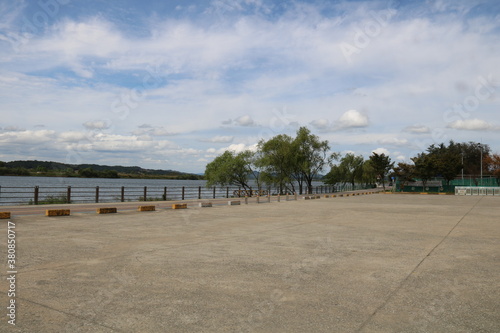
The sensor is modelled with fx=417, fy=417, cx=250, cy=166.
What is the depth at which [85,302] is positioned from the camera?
524 centimetres

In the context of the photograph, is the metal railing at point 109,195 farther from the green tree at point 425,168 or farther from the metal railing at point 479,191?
the metal railing at point 479,191

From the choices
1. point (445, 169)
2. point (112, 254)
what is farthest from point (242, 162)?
point (112, 254)

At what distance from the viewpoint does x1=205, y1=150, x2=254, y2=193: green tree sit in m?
62.9

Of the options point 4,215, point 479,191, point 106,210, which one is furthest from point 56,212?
point 479,191

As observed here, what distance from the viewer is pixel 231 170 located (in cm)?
6325

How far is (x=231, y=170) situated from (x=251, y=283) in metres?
57.0

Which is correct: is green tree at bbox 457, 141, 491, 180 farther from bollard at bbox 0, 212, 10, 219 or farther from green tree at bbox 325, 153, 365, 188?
bollard at bbox 0, 212, 10, 219

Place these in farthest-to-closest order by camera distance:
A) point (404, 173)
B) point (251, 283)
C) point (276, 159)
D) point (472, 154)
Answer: point (472, 154) < point (404, 173) < point (276, 159) < point (251, 283)

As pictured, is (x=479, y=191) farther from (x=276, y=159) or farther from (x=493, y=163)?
(x=493, y=163)

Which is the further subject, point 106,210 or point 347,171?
point 347,171

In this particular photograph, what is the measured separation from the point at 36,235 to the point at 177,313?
769 centimetres

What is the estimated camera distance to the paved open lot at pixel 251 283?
4.72 meters

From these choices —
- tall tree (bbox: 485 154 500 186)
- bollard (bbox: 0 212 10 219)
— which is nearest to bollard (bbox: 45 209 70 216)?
bollard (bbox: 0 212 10 219)

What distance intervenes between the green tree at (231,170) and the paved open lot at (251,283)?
50998 mm
